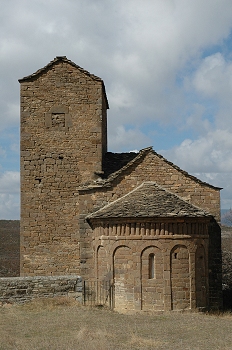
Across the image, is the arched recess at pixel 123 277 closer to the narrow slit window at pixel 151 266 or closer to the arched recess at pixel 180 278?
the narrow slit window at pixel 151 266

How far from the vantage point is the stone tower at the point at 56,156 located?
17.5m

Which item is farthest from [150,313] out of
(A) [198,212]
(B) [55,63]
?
(B) [55,63]

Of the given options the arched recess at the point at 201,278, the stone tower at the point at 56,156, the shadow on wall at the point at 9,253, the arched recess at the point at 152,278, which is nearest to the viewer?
the arched recess at the point at 152,278

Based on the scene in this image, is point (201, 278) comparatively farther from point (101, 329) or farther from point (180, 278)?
point (101, 329)

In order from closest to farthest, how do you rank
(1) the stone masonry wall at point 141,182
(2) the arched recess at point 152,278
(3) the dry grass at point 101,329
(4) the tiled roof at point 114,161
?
(3) the dry grass at point 101,329, (2) the arched recess at point 152,278, (1) the stone masonry wall at point 141,182, (4) the tiled roof at point 114,161

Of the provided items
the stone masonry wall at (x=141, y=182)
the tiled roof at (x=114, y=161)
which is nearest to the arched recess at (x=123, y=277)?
the stone masonry wall at (x=141, y=182)

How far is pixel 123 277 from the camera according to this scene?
1435cm

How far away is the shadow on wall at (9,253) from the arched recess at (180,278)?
14.6 m

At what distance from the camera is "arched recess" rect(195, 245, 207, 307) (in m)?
14.4

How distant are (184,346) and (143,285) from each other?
14.7 feet

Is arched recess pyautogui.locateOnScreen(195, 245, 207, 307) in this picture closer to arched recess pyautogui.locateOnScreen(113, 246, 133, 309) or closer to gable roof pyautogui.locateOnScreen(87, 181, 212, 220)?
gable roof pyautogui.locateOnScreen(87, 181, 212, 220)

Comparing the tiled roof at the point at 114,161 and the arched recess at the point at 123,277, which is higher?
the tiled roof at the point at 114,161

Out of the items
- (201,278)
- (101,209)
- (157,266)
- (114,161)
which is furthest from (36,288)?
(114,161)

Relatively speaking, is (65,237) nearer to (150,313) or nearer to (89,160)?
(89,160)
